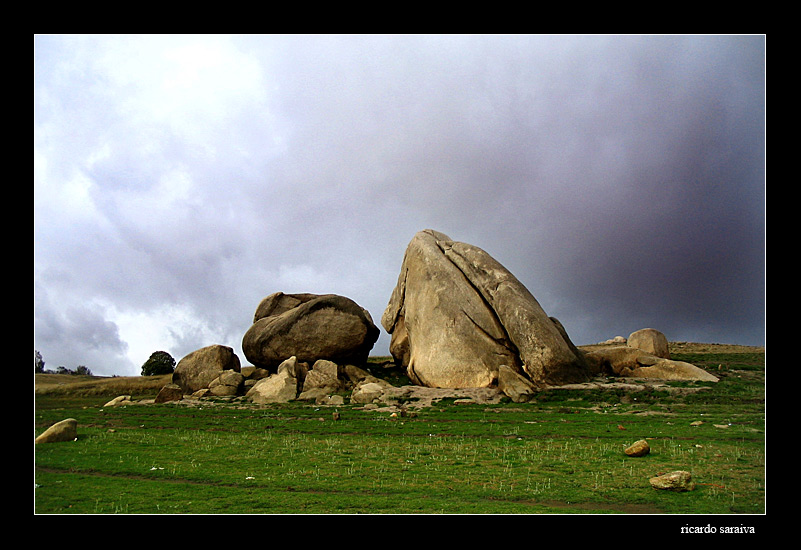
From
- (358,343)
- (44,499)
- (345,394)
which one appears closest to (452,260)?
(358,343)

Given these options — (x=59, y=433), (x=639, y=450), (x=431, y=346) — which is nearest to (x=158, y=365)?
(x=431, y=346)

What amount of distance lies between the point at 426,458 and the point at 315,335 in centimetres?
2192

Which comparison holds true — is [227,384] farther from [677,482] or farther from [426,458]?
[677,482]

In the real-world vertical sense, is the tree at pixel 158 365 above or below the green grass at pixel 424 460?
below

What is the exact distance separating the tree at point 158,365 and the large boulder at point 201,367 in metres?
13.9

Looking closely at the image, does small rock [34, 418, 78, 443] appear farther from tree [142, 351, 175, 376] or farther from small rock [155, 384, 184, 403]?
tree [142, 351, 175, 376]

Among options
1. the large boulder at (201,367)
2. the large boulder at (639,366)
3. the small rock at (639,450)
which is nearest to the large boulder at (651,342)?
the large boulder at (639,366)

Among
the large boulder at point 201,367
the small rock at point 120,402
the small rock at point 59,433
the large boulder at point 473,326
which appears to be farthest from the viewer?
the large boulder at point 201,367

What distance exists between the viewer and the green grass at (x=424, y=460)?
9.73 meters

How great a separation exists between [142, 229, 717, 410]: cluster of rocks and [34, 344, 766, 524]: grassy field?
10.4 ft

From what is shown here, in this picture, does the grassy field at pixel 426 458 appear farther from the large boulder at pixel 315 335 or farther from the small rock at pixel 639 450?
the large boulder at pixel 315 335

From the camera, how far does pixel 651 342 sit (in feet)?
121

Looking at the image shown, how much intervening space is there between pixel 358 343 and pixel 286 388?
24.0 feet
